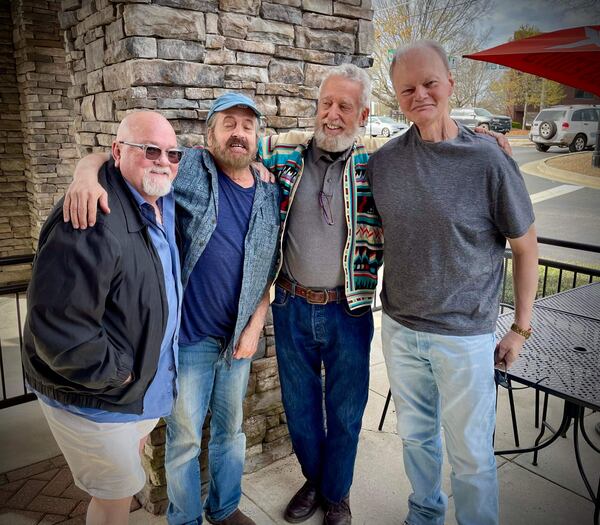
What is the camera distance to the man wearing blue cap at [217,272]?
2064 millimetres

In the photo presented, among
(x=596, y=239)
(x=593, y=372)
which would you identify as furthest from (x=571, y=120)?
(x=593, y=372)

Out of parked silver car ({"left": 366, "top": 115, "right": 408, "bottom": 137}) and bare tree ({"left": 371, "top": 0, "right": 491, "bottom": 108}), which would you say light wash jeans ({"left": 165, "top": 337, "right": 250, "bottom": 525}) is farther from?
parked silver car ({"left": 366, "top": 115, "right": 408, "bottom": 137})

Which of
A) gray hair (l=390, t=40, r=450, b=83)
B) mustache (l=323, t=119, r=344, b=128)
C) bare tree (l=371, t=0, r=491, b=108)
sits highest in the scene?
bare tree (l=371, t=0, r=491, b=108)

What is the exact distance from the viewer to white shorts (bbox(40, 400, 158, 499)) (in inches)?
65.1

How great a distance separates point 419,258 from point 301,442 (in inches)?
45.1

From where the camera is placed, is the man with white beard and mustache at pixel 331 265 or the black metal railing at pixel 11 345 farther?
the black metal railing at pixel 11 345

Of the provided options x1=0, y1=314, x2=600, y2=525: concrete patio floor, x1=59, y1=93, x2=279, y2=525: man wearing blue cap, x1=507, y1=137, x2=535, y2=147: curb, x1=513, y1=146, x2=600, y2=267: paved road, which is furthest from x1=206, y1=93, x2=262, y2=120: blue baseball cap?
x1=507, y1=137, x2=535, y2=147: curb

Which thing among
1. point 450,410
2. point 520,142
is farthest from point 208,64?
point 520,142

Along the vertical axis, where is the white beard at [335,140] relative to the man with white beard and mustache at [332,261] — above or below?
above

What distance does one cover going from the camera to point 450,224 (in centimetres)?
193

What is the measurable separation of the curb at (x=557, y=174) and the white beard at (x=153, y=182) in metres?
14.0

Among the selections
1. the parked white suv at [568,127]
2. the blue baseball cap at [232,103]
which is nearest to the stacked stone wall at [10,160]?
the blue baseball cap at [232,103]

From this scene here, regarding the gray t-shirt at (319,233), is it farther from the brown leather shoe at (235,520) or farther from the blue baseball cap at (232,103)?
the brown leather shoe at (235,520)

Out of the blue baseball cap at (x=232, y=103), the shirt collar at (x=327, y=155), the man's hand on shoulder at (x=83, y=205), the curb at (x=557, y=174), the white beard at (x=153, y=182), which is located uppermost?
the blue baseball cap at (x=232, y=103)
